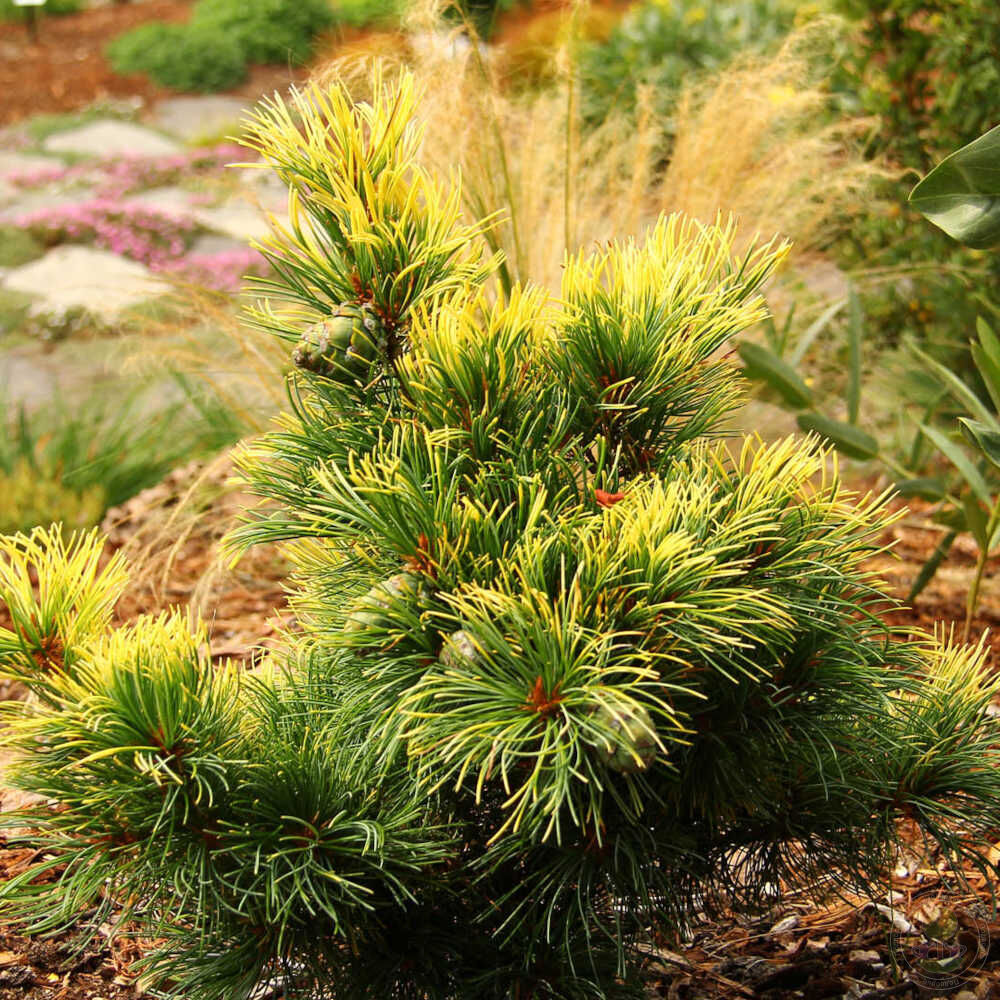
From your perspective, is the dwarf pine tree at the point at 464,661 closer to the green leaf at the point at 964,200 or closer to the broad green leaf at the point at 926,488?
the green leaf at the point at 964,200

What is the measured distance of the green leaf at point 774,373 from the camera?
214cm

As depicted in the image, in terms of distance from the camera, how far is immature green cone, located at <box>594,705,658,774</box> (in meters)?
0.83

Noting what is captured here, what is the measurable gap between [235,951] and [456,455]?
49cm

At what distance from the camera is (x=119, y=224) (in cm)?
811

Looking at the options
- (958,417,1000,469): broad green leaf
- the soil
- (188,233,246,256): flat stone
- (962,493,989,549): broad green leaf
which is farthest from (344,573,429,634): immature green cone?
the soil

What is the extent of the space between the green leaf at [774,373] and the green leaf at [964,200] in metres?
0.83

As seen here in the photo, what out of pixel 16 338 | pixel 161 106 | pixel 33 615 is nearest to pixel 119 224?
pixel 16 338

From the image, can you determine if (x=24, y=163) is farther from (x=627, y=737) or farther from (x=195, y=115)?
(x=627, y=737)

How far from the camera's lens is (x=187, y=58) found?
1372 cm

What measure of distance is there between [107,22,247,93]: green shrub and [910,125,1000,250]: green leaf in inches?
538

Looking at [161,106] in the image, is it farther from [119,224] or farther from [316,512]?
[316,512]

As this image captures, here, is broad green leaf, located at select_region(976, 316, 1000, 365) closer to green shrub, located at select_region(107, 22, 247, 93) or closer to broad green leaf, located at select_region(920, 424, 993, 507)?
broad green leaf, located at select_region(920, 424, 993, 507)

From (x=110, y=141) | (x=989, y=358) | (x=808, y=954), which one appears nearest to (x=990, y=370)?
(x=989, y=358)

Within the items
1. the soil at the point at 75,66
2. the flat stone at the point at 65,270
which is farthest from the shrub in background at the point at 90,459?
the soil at the point at 75,66
